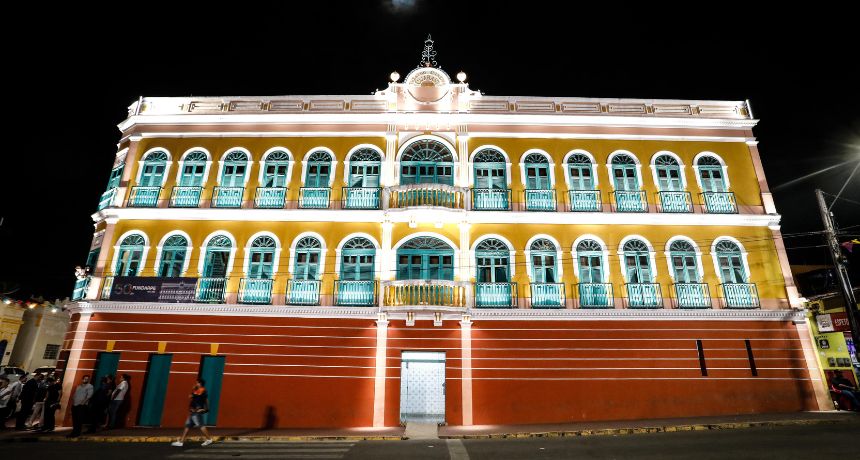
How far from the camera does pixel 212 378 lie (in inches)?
547

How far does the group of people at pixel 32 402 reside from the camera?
481 inches

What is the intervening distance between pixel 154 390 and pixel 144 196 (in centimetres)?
671

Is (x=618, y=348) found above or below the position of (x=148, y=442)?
above

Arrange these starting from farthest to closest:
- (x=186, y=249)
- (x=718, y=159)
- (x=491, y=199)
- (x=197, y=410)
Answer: (x=718, y=159) → (x=491, y=199) → (x=186, y=249) → (x=197, y=410)

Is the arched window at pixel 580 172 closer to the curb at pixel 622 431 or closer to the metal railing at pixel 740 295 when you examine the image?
the metal railing at pixel 740 295

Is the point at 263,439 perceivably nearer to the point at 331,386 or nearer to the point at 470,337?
the point at 331,386

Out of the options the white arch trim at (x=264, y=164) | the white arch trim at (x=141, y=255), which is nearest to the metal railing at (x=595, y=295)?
the white arch trim at (x=264, y=164)

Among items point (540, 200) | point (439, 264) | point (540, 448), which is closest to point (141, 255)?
point (439, 264)

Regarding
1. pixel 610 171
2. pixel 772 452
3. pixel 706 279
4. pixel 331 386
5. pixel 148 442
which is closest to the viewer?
pixel 772 452

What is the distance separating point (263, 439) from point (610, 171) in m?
14.1

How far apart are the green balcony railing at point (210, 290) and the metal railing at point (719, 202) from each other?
16.7 meters

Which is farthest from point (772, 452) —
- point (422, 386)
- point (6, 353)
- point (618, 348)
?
point (6, 353)

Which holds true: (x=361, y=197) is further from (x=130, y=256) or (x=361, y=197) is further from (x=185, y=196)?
(x=130, y=256)

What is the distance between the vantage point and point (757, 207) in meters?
15.7
